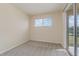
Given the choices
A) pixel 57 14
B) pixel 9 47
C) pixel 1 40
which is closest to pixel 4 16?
pixel 1 40

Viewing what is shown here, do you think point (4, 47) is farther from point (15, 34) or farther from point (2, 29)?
point (15, 34)

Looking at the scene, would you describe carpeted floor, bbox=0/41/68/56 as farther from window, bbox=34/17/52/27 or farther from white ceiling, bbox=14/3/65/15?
window, bbox=34/17/52/27

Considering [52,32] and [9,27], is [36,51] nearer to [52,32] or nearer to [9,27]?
[9,27]

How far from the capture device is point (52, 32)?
8.74 m

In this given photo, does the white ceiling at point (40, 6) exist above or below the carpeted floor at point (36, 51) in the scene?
above

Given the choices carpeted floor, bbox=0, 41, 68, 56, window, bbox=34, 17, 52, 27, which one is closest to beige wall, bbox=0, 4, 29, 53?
carpeted floor, bbox=0, 41, 68, 56

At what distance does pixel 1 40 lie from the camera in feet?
17.7

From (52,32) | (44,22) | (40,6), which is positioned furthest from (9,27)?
(44,22)

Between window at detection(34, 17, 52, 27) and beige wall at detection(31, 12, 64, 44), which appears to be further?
window at detection(34, 17, 52, 27)

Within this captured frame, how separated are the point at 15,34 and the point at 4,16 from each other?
1.46m

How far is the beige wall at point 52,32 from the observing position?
831 cm

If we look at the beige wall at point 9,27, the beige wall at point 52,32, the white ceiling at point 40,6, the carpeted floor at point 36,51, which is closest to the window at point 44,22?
the beige wall at point 52,32

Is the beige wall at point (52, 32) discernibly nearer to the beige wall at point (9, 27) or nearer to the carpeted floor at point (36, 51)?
the carpeted floor at point (36, 51)

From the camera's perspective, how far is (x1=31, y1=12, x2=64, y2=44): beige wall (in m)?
8.31
